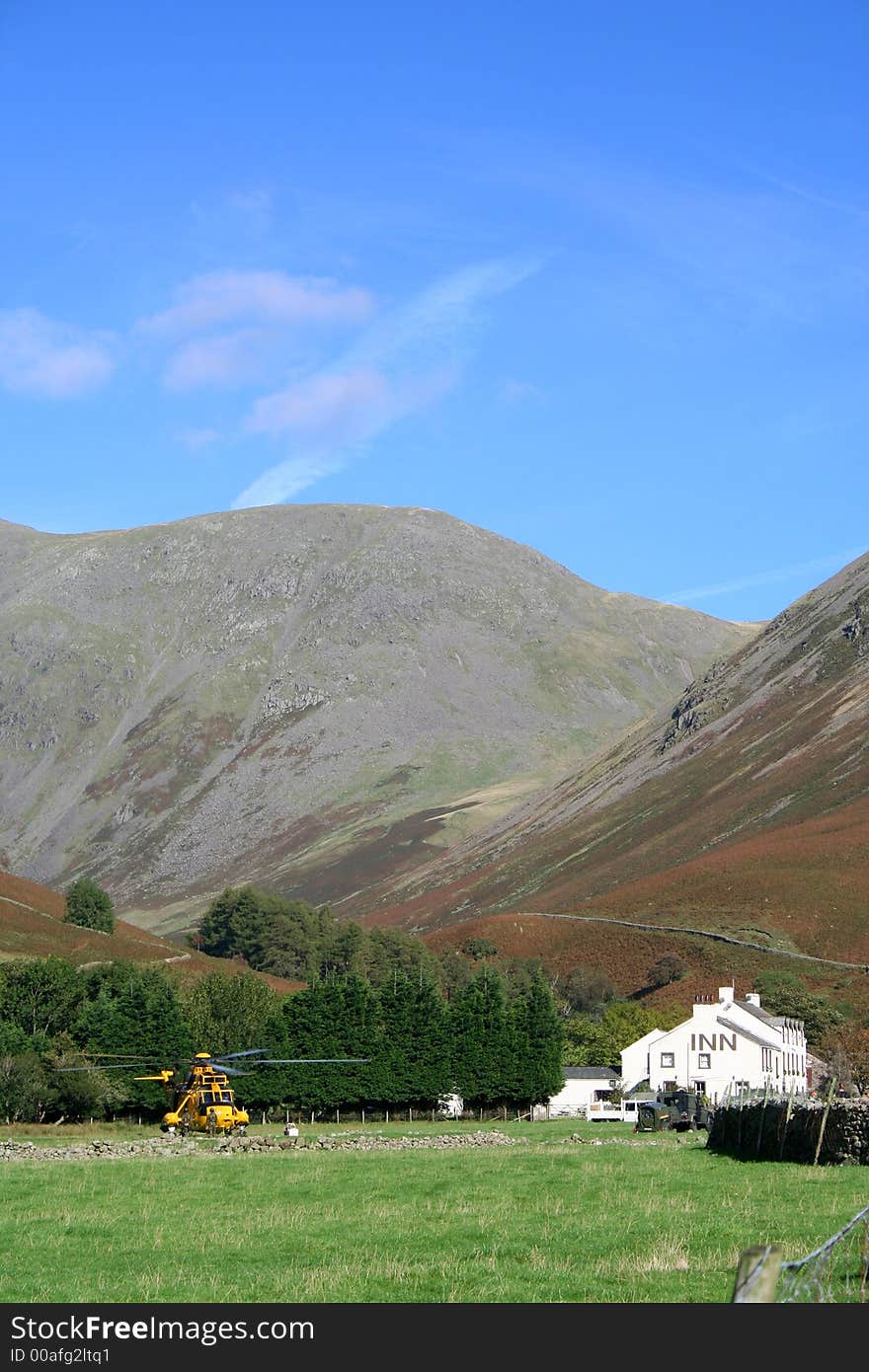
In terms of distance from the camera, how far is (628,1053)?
97.7m

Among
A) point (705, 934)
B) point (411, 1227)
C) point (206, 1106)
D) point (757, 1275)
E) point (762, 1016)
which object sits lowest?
point (206, 1106)

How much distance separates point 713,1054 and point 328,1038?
93.2 ft

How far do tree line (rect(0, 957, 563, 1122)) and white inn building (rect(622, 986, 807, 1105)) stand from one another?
16.8 metres

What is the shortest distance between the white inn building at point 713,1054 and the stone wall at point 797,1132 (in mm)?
52775

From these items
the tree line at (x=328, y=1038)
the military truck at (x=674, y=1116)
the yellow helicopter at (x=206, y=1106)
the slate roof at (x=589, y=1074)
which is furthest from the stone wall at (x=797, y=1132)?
the slate roof at (x=589, y=1074)

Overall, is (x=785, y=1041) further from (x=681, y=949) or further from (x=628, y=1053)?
(x=681, y=949)

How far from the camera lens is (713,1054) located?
9412 centimetres

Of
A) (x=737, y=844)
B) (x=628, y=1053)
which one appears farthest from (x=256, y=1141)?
(x=737, y=844)

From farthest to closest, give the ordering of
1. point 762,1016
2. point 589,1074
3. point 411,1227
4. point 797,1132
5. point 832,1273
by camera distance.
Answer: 1. point 762,1016
2. point 589,1074
3. point 797,1132
4. point 411,1227
5. point 832,1273

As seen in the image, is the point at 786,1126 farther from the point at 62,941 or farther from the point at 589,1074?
the point at 62,941

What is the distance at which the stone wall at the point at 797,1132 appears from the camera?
34.7 meters

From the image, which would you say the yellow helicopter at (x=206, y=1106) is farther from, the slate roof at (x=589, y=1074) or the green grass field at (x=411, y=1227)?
the slate roof at (x=589, y=1074)

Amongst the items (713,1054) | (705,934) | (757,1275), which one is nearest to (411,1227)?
(757,1275)
